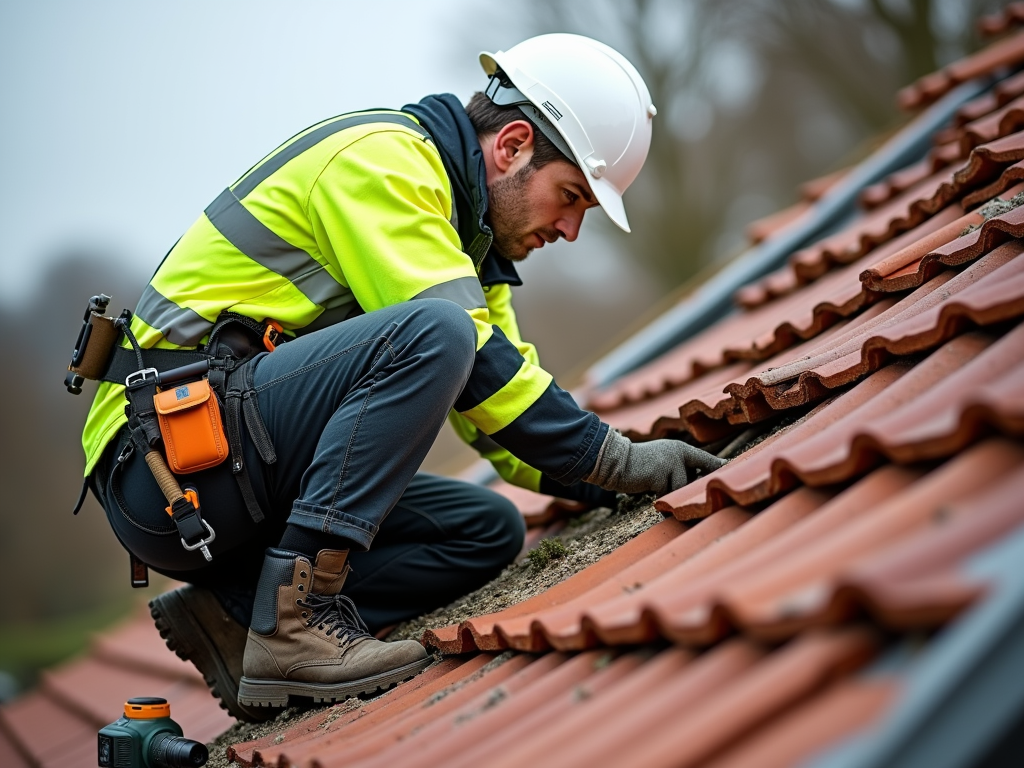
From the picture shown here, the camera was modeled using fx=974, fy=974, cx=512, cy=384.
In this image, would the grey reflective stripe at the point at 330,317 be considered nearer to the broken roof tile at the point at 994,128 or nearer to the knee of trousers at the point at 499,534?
the knee of trousers at the point at 499,534

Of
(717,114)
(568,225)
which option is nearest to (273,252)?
(568,225)

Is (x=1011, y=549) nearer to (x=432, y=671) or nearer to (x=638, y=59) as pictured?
(x=432, y=671)

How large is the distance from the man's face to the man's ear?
3 cm

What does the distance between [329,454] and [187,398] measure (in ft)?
1.27

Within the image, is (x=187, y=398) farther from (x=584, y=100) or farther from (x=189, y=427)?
(x=584, y=100)

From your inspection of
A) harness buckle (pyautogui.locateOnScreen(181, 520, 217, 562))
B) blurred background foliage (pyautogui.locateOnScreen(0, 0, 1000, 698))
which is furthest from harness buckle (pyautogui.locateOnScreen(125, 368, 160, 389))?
blurred background foliage (pyautogui.locateOnScreen(0, 0, 1000, 698))

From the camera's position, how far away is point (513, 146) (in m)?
2.83

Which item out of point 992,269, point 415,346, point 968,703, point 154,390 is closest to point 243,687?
point 154,390

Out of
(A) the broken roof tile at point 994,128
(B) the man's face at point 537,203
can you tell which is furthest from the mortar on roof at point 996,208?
(B) the man's face at point 537,203

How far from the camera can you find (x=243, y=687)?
97.8 inches

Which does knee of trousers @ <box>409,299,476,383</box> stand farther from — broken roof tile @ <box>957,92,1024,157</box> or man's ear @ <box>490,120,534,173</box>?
broken roof tile @ <box>957,92,1024,157</box>

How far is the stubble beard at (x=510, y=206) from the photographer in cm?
282

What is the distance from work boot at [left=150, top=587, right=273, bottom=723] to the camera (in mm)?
2758

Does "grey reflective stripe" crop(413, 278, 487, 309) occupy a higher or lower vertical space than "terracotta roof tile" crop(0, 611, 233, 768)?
higher
